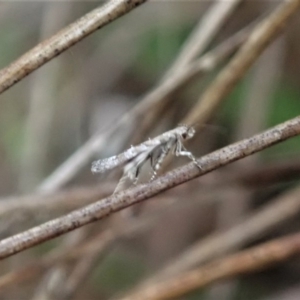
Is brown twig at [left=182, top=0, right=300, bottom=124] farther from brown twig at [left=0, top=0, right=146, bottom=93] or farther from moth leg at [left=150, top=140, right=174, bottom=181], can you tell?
brown twig at [left=0, top=0, right=146, bottom=93]

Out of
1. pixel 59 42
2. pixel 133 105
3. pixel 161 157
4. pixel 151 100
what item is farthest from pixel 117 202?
pixel 133 105

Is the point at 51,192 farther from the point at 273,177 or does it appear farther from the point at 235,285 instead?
the point at 235,285

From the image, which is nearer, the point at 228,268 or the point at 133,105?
the point at 228,268

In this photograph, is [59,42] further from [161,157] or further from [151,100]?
[151,100]

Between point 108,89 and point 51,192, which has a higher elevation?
point 108,89

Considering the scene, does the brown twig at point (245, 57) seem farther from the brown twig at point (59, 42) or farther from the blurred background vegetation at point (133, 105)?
the blurred background vegetation at point (133, 105)

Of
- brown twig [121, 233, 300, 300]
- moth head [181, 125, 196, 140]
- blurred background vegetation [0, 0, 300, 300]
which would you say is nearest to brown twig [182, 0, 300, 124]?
moth head [181, 125, 196, 140]

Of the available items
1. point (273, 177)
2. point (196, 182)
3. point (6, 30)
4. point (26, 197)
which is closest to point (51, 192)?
point (26, 197)
